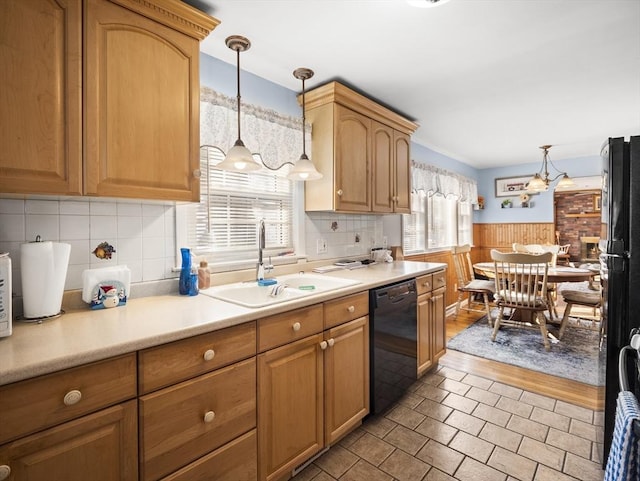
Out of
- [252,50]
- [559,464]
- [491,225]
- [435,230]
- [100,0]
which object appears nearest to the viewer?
[100,0]

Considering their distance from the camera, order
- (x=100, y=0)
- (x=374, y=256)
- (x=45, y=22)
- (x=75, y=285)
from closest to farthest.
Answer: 1. (x=45, y=22)
2. (x=100, y=0)
3. (x=75, y=285)
4. (x=374, y=256)

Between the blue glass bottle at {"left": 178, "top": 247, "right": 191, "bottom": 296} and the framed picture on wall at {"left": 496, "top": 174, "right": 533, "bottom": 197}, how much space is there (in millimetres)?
5854

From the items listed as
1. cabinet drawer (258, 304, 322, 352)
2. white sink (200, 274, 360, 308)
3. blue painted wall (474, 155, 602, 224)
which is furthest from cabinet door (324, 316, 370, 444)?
blue painted wall (474, 155, 602, 224)

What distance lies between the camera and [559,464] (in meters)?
1.70

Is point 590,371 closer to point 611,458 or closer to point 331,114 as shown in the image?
point 611,458

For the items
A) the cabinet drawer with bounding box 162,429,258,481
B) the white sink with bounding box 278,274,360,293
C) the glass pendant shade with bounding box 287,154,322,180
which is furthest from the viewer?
the white sink with bounding box 278,274,360,293

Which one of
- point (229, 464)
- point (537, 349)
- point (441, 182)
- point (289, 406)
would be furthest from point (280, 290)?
point (441, 182)

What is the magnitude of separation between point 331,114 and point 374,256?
139 cm

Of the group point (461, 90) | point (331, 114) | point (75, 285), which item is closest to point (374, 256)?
point (331, 114)

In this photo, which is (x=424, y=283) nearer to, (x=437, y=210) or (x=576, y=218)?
(x=437, y=210)

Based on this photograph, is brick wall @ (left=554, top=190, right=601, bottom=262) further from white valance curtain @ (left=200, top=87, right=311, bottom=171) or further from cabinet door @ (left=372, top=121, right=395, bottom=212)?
white valance curtain @ (left=200, top=87, right=311, bottom=171)

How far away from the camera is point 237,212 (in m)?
2.18

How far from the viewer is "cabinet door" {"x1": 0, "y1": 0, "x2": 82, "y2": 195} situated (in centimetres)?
108

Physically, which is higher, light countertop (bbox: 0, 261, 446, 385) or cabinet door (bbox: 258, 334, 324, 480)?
light countertop (bbox: 0, 261, 446, 385)
